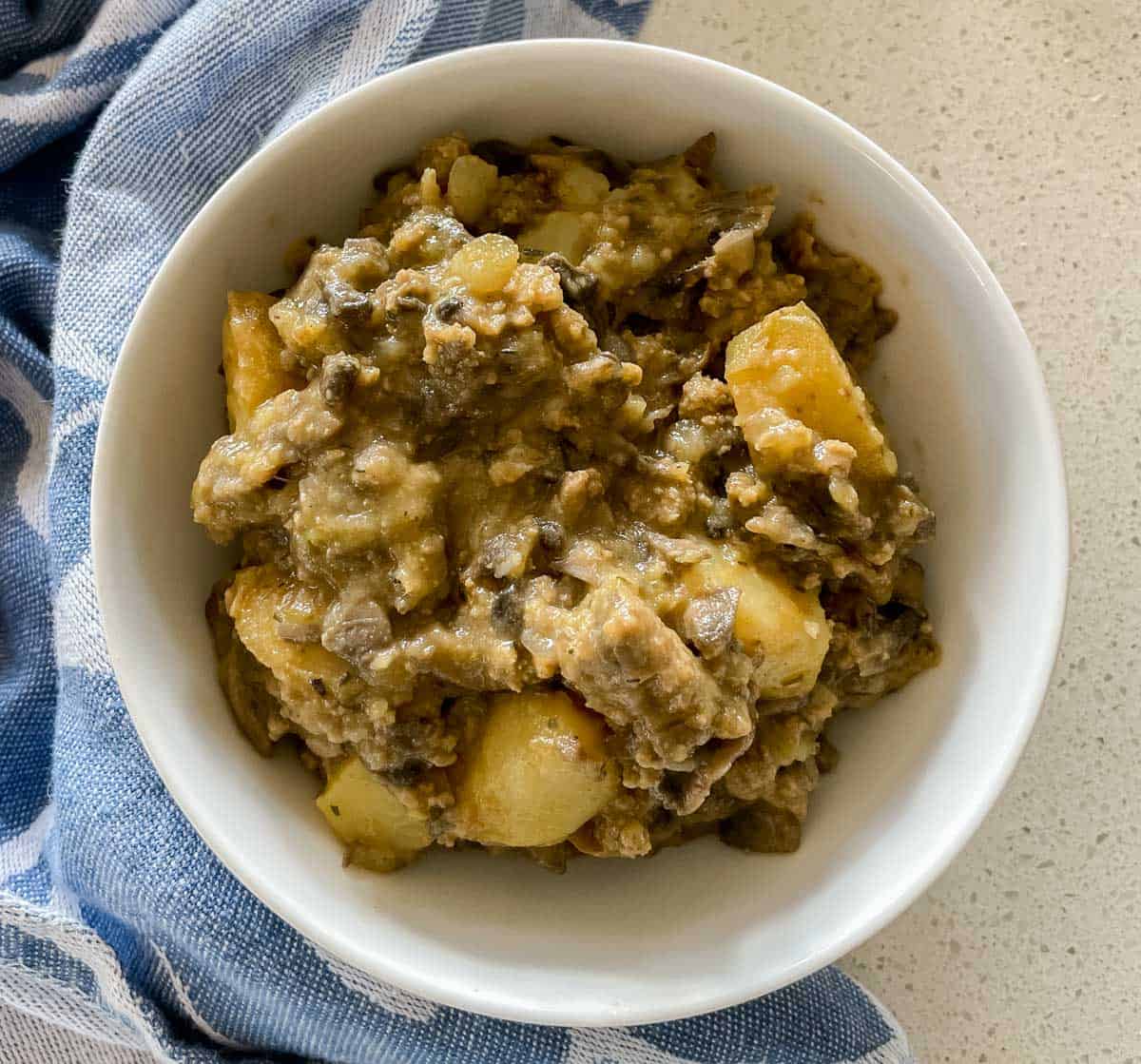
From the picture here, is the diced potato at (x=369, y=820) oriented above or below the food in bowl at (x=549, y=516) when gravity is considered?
below

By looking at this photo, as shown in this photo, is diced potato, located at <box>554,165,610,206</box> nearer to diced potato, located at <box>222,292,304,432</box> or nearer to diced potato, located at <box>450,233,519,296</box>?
diced potato, located at <box>450,233,519,296</box>

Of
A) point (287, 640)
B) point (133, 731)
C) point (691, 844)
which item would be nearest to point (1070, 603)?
point (691, 844)

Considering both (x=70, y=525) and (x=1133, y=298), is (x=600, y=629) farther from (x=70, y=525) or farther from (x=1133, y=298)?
(x=1133, y=298)

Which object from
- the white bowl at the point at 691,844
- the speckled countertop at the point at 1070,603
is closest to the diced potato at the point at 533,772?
the white bowl at the point at 691,844

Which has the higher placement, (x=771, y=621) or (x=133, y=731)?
(x=771, y=621)

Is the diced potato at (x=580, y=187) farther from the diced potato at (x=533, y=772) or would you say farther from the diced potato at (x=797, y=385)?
the diced potato at (x=533, y=772)

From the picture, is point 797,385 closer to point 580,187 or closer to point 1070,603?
point 580,187
